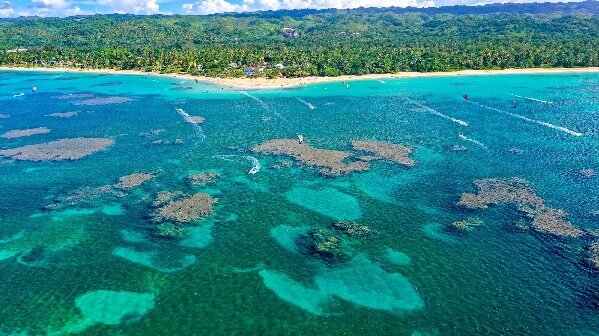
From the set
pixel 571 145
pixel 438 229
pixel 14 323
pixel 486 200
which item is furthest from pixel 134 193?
pixel 571 145

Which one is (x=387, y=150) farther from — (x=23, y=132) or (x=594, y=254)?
(x=23, y=132)

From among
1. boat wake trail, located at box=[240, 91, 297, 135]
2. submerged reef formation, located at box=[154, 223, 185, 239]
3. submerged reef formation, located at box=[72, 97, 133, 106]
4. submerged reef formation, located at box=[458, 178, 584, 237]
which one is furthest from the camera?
submerged reef formation, located at box=[72, 97, 133, 106]

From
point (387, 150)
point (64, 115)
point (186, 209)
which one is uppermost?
point (64, 115)

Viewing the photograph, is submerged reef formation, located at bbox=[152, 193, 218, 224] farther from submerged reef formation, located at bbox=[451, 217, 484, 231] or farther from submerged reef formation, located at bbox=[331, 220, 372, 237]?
submerged reef formation, located at bbox=[451, 217, 484, 231]

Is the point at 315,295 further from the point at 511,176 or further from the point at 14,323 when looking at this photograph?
the point at 511,176

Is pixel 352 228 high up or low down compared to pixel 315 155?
down

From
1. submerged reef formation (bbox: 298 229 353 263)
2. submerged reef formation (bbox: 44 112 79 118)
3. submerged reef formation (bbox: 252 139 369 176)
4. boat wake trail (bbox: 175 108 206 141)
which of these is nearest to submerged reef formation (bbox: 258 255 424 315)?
submerged reef formation (bbox: 298 229 353 263)

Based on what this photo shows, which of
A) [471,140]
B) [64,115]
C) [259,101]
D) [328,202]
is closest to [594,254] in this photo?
[328,202]
